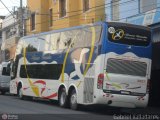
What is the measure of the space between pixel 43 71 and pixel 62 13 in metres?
15.6

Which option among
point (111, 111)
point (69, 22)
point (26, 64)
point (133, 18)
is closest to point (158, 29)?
point (133, 18)

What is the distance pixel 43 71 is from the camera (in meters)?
27.2

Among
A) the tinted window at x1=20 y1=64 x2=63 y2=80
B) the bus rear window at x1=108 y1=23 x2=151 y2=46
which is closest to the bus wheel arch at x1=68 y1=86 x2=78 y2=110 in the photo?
the tinted window at x1=20 y1=64 x2=63 y2=80

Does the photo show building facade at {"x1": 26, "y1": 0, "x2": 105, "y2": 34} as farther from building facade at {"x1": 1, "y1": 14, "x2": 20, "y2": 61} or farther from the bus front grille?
the bus front grille

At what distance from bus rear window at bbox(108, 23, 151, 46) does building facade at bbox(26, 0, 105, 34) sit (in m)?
13.3

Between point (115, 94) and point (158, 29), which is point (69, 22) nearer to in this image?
point (158, 29)

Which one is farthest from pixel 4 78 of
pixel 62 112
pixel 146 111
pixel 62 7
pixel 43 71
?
pixel 62 112

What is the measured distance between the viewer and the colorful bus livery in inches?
835

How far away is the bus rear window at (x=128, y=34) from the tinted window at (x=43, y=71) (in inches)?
183

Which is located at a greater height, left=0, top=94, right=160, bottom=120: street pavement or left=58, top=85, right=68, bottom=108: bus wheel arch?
left=58, top=85, right=68, bottom=108: bus wheel arch

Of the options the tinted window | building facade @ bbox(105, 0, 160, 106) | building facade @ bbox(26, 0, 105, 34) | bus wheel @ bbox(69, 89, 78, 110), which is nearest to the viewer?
bus wheel @ bbox(69, 89, 78, 110)

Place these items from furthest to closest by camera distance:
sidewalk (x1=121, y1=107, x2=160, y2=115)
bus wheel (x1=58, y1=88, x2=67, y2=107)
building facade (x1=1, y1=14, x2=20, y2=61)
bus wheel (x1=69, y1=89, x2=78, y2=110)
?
1. building facade (x1=1, y1=14, x2=20, y2=61)
2. bus wheel (x1=58, y1=88, x2=67, y2=107)
3. bus wheel (x1=69, y1=89, x2=78, y2=110)
4. sidewalk (x1=121, y1=107, x2=160, y2=115)

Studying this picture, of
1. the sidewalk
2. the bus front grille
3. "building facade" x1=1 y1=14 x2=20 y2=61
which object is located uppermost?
"building facade" x1=1 y1=14 x2=20 y2=61

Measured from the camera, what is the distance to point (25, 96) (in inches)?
1230
